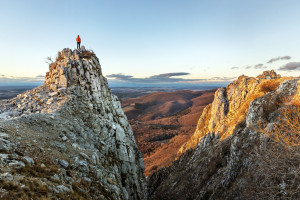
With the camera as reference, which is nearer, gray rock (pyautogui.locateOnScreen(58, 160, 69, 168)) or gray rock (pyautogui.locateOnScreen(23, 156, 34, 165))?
gray rock (pyautogui.locateOnScreen(23, 156, 34, 165))

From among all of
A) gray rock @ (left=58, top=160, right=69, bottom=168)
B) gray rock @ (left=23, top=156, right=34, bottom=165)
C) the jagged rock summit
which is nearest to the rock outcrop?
the jagged rock summit

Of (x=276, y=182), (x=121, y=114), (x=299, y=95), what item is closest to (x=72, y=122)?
(x=121, y=114)

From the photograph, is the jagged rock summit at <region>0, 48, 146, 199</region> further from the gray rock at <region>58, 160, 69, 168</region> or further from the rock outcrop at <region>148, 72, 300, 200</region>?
the rock outcrop at <region>148, 72, 300, 200</region>

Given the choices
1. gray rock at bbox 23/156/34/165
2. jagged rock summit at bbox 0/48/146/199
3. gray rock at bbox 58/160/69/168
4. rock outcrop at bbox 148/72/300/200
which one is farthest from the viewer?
rock outcrop at bbox 148/72/300/200

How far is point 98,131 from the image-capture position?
17953 millimetres

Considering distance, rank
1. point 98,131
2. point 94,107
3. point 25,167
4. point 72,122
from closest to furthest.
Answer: point 25,167, point 72,122, point 98,131, point 94,107

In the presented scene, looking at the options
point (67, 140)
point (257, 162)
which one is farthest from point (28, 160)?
point (257, 162)

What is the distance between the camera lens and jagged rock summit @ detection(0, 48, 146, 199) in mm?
7324

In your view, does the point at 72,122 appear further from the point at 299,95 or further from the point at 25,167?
the point at 299,95

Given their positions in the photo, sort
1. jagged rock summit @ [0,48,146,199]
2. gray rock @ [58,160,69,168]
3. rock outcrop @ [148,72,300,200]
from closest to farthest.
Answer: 1. jagged rock summit @ [0,48,146,199]
2. gray rock @ [58,160,69,168]
3. rock outcrop @ [148,72,300,200]

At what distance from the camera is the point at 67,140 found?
511 inches

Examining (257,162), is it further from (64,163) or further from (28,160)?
(28,160)

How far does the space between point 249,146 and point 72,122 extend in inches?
909

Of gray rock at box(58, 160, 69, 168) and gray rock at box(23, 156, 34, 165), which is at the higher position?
gray rock at box(23, 156, 34, 165)
